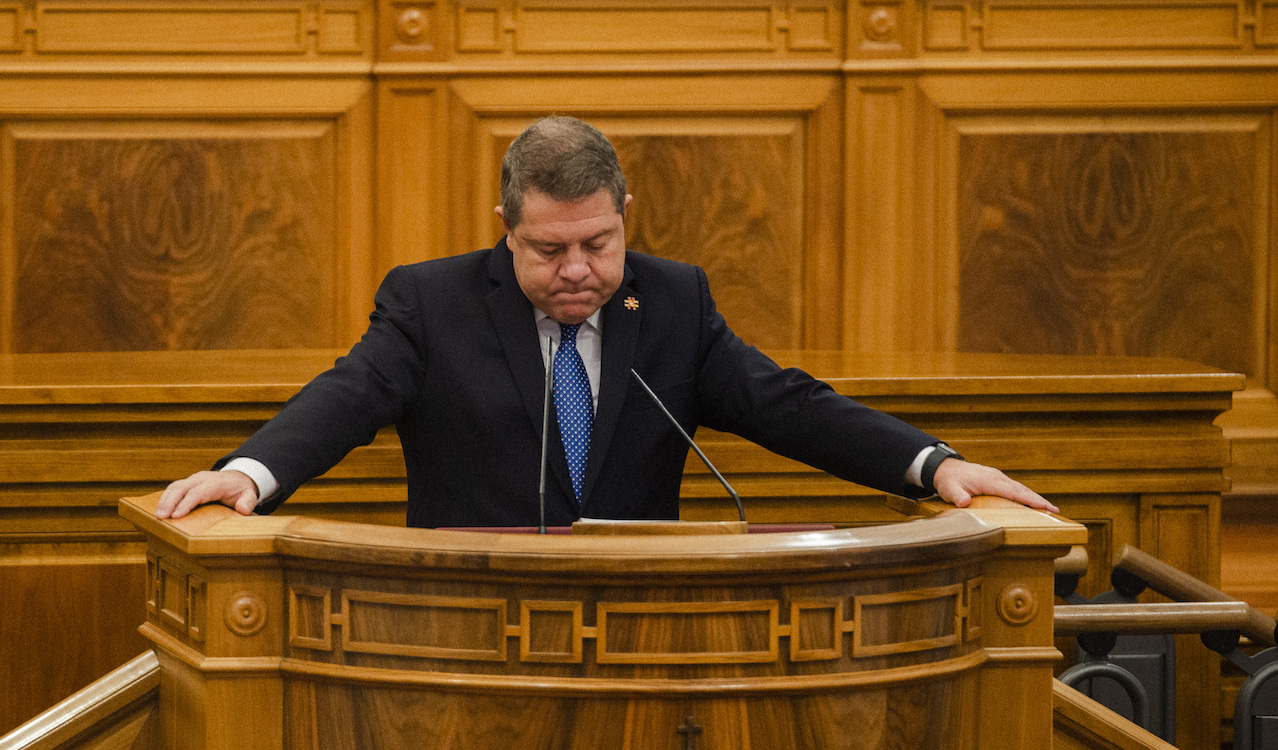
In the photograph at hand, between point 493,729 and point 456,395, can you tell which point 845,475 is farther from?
point 493,729

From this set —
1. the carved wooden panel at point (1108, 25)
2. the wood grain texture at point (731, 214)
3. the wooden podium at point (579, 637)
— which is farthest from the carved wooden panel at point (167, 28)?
the wooden podium at point (579, 637)

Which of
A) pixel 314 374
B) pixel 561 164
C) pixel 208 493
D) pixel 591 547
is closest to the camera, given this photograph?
pixel 591 547

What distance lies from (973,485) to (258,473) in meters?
0.75

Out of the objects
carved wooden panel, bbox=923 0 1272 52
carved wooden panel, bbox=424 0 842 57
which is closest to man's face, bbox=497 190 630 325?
carved wooden panel, bbox=424 0 842 57

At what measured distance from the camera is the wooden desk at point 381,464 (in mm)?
2068

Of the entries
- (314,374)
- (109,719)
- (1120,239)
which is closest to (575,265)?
(109,719)

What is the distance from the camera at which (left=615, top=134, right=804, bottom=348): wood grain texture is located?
11.9ft

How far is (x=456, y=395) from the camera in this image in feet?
5.25

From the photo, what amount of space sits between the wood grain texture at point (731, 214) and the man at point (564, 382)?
1.90 m

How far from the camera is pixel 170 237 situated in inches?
141

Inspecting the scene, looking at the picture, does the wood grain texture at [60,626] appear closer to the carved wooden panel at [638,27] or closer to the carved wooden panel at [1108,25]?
the carved wooden panel at [638,27]

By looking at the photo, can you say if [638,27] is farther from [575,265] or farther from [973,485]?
[973,485]

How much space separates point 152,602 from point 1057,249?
9.74 feet

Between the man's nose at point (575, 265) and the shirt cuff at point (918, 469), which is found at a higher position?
the man's nose at point (575, 265)
